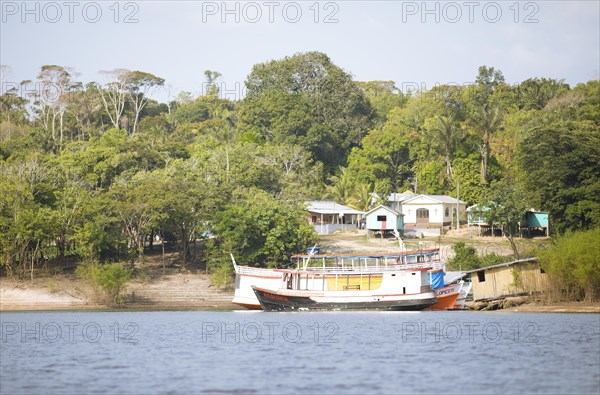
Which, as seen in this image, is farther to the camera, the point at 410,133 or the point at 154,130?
the point at 154,130

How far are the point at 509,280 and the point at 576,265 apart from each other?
16.7ft

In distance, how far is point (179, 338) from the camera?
39719mm

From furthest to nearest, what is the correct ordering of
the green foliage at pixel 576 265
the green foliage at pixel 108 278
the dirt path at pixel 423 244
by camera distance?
the dirt path at pixel 423 244 < the green foliage at pixel 108 278 < the green foliage at pixel 576 265

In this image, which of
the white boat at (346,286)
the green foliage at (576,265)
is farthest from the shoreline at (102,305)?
the green foliage at (576,265)

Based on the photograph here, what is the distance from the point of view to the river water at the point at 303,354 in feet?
89.0

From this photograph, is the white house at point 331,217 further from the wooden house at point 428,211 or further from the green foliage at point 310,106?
the green foliage at point 310,106

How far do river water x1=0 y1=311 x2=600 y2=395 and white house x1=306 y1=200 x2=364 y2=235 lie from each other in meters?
30.8

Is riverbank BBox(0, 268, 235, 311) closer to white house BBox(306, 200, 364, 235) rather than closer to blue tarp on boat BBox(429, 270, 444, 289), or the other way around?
blue tarp on boat BBox(429, 270, 444, 289)

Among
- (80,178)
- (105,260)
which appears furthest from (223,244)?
(80,178)

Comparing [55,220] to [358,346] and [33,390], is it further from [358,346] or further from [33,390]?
[33,390]

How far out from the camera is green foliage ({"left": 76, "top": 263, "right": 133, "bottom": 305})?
55812 mm

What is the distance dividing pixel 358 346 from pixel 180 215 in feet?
95.2

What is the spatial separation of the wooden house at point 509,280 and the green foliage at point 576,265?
3.52 ft

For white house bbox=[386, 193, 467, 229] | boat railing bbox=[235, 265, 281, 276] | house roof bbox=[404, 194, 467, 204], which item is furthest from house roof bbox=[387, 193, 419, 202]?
boat railing bbox=[235, 265, 281, 276]
